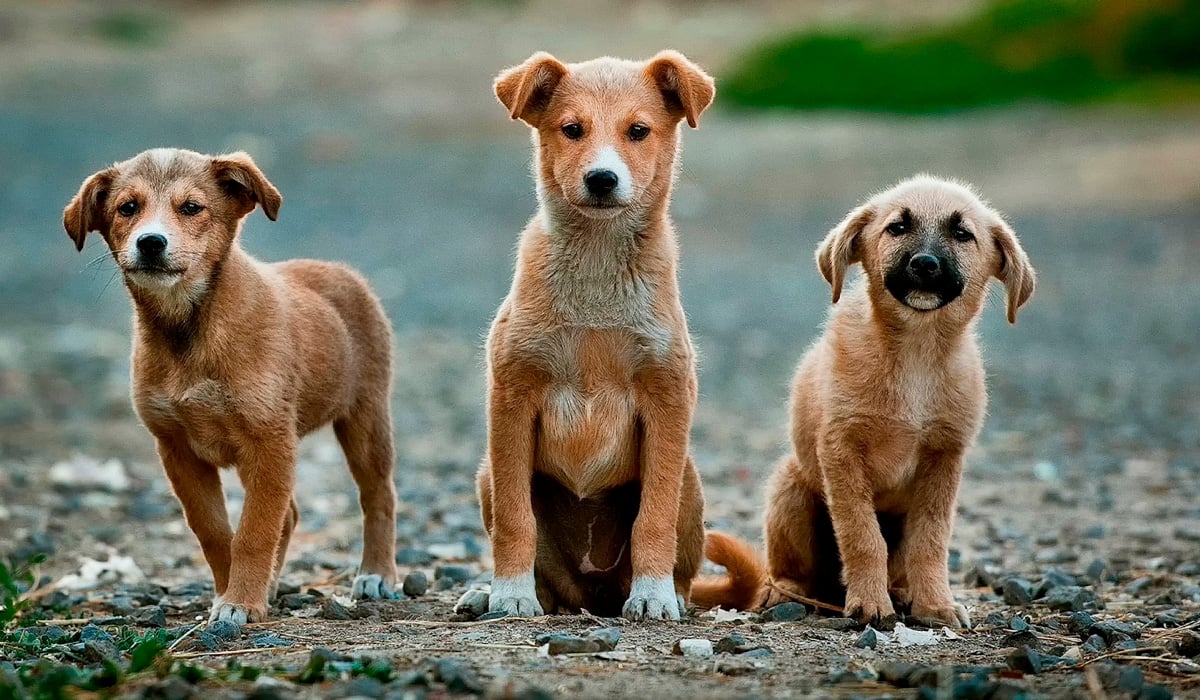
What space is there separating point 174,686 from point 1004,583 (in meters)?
3.72

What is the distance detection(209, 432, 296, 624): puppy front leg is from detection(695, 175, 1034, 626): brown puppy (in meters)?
2.00

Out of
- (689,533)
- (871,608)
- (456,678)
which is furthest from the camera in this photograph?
Result: (689,533)

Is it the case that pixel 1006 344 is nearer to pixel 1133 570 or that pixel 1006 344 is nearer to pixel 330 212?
pixel 1133 570

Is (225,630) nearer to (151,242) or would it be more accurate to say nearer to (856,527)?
(151,242)

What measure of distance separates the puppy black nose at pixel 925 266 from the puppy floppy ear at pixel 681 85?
38.7 inches

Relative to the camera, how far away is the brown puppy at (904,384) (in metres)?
5.93

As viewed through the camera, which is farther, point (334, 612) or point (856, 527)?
point (334, 612)

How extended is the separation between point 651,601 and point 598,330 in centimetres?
102

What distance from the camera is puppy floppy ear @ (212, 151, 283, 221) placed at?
6164 mm

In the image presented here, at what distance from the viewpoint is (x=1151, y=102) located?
25.5 m

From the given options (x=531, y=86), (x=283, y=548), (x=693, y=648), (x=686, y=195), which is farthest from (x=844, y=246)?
(x=686, y=195)

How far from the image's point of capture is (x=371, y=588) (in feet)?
21.7

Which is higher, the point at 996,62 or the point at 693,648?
the point at 996,62

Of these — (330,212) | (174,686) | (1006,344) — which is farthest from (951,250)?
(330,212)
